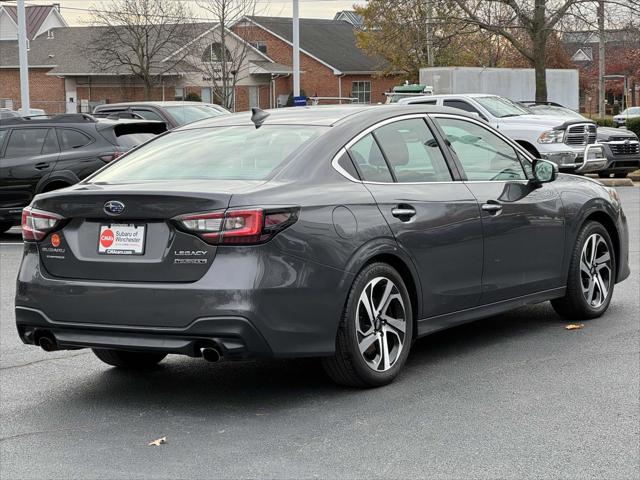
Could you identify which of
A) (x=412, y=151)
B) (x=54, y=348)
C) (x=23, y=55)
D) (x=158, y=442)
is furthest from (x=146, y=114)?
(x=158, y=442)

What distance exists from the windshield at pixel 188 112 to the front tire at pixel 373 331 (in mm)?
13949

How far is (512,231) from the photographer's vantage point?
7.34 metres

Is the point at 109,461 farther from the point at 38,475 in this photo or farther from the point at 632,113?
the point at 632,113

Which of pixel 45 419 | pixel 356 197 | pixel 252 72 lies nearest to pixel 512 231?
pixel 356 197

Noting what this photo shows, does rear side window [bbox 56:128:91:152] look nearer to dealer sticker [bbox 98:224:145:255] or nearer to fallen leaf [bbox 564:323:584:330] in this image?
fallen leaf [bbox 564:323:584:330]

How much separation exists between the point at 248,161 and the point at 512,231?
2.02 m

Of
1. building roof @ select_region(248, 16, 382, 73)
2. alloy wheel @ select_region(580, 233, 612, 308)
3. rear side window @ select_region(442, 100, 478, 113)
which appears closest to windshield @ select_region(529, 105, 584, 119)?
rear side window @ select_region(442, 100, 478, 113)

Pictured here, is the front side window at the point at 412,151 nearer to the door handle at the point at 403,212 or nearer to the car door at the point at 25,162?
the door handle at the point at 403,212

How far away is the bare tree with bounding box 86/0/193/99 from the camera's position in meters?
63.2

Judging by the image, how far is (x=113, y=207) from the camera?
19.0 feet

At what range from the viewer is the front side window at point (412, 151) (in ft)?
22.0

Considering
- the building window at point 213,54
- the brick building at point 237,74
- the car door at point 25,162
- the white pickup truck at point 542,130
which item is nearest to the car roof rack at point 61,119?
the car door at point 25,162

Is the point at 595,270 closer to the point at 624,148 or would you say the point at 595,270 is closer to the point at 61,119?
the point at 61,119

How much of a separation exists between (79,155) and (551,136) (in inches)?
417
